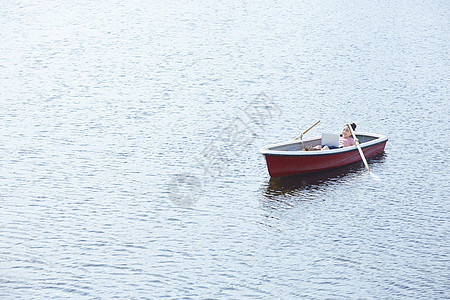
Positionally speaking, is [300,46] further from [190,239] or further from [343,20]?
[190,239]

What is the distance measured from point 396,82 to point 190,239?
2068cm

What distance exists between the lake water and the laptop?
38.0 inches

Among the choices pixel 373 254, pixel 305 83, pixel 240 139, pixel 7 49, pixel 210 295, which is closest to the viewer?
pixel 210 295

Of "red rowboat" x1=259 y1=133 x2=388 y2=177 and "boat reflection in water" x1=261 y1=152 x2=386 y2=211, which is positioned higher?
"red rowboat" x1=259 y1=133 x2=388 y2=177

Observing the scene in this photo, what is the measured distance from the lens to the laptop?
814 inches

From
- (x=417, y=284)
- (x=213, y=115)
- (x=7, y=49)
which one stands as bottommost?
(x=417, y=284)

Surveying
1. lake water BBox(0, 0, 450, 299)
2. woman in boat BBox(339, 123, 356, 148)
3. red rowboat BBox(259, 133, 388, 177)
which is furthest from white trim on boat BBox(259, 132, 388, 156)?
lake water BBox(0, 0, 450, 299)

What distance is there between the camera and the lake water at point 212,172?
1428 cm

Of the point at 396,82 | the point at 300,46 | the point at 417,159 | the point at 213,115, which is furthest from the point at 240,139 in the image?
the point at 300,46

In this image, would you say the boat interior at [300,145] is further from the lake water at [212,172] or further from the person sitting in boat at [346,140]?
the lake water at [212,172]

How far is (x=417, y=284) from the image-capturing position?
46.0ft

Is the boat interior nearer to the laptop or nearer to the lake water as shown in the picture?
the laptop

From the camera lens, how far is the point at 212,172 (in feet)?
66.1

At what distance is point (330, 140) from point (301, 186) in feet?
7.29
